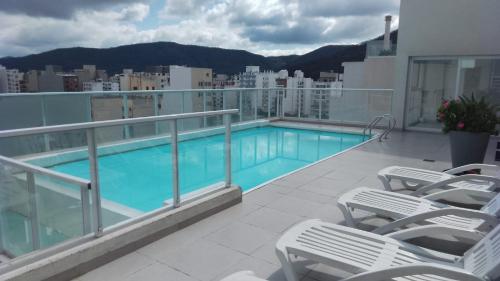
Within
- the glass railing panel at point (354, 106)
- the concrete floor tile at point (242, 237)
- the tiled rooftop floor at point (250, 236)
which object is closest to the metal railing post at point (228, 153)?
the tiled rooftop floor at point (250, 236)

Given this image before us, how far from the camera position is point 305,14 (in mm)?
13031

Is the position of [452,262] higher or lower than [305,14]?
lower

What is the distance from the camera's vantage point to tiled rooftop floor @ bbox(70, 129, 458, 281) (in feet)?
8.38

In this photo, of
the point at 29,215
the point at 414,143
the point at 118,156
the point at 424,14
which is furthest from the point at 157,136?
the point at 424,14

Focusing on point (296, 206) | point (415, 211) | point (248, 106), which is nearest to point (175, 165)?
point (296, 206)

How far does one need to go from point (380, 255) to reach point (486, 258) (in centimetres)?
57

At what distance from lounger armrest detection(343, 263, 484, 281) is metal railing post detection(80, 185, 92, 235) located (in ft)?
6.34

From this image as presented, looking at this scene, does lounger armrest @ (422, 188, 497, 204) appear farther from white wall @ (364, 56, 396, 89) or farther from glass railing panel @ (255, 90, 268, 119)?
white wall @ (364, 56, 396, 89)

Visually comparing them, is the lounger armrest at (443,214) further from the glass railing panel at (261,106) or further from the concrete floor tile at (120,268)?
the glass railing panel at (261,106)

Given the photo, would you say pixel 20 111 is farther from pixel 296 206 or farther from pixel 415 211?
pixel 415 211

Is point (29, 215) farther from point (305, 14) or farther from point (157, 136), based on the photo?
point (305, 14)

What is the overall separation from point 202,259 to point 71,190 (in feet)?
3.66

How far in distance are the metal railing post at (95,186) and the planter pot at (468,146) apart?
4.91 meters

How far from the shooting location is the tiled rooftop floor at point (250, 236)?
255cm
